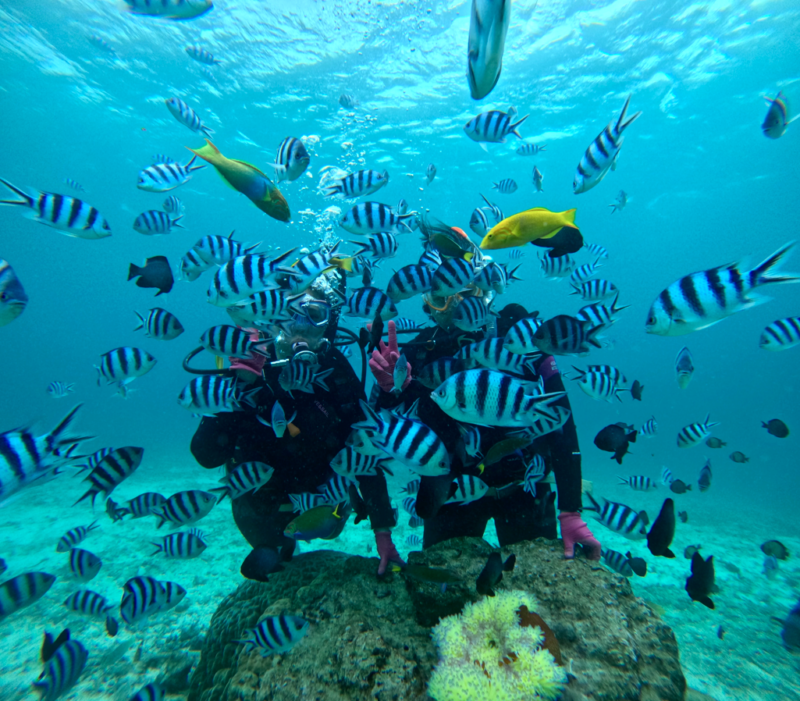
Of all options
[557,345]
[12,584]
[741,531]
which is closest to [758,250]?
[741,531]

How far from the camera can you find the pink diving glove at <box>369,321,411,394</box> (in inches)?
137

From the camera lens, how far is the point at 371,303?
348 centimetres

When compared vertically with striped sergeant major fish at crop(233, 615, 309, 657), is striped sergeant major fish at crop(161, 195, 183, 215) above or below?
above

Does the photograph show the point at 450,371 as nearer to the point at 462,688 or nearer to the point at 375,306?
the point at 375,306

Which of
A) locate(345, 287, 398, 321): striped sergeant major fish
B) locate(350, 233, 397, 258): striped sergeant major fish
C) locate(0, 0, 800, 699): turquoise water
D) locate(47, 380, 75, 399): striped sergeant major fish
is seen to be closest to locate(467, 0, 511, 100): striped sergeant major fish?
locate(345, 287, 398, 321): striped sergeant major fish

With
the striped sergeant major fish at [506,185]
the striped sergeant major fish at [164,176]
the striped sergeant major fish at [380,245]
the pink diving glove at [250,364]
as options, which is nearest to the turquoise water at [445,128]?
the pink diving glove at [250,364]

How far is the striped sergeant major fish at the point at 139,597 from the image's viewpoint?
383cm

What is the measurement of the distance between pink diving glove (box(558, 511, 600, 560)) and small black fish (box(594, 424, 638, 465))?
724 millimetres

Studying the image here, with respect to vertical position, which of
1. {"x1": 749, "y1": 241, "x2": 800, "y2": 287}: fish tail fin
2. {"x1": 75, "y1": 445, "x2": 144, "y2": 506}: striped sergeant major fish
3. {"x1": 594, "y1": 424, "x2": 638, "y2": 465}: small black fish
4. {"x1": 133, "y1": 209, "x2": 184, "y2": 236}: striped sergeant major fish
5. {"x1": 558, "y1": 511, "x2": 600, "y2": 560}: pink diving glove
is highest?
{"x1": 133, "y1": 209, "x2": 184, "y2": 236}: striped sergeant major fish

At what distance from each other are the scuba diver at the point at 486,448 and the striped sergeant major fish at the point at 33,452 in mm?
2161

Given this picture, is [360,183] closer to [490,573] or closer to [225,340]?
[225,340]

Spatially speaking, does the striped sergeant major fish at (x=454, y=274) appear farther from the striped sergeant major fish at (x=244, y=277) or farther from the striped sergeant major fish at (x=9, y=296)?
the striped sergeant major fish at (x=9, y=296)

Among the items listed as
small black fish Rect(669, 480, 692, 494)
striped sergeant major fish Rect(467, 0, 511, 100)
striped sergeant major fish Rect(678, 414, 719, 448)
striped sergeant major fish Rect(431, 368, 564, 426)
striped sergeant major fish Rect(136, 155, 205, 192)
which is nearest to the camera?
striped sergeant major fish Rect(467, 0, 511, 100)

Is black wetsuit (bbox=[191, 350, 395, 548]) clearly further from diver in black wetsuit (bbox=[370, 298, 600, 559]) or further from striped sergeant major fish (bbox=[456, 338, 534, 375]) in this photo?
striped sergeant major fish (bbox=[456, 338, 534, 375])
